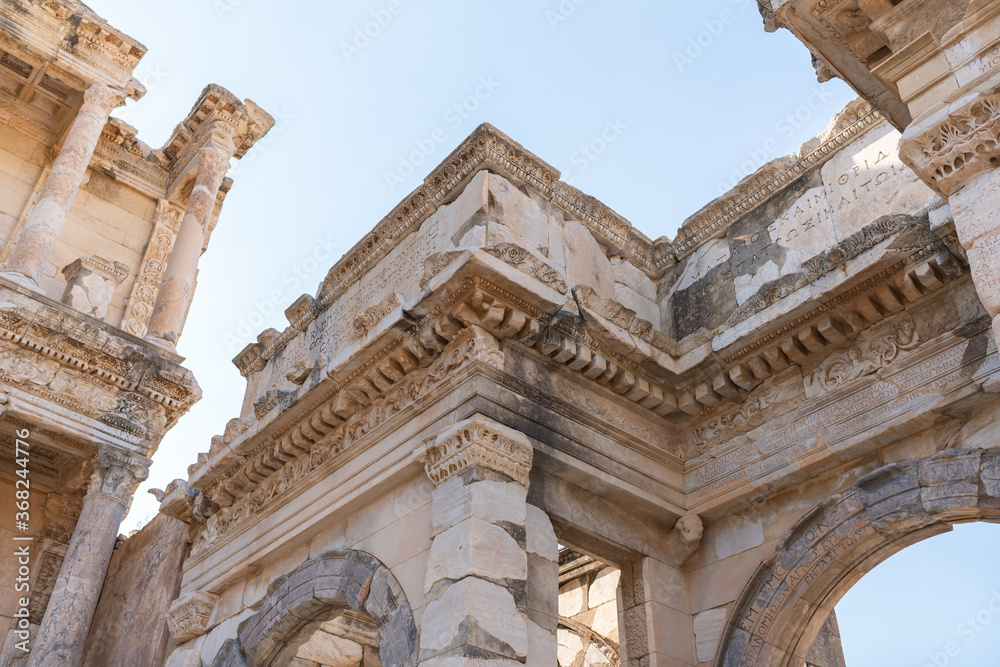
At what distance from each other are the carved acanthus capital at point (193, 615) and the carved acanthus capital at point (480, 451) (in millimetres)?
3433

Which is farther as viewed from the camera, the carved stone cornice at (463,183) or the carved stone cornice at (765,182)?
the carved stone cornice at (463,183)

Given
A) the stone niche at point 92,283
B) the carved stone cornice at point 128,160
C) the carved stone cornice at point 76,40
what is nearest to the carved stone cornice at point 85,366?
the stone niche at point 92,283

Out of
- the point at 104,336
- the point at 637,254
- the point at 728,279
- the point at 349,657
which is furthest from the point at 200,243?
the point at 728,279

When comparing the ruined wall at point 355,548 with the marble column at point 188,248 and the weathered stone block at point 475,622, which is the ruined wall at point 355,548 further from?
the marble column at point 188,248

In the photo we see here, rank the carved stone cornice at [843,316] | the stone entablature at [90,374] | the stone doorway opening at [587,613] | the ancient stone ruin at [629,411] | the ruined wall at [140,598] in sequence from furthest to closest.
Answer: the stone entablature at [90,374] → the ruined wall at [140,598] → the stone doorway opening at [587,613] → the carved stone cornice at [843,316] → the ancient stone ruin at [629,411]

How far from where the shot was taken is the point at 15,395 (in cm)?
1080

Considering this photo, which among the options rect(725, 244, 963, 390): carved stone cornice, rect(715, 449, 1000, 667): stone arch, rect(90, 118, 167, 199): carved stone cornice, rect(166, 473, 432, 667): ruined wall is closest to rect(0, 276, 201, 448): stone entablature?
rect(166, 473, 432, 667): ruined wall

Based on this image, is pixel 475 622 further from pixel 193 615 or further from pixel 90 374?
pixel 90 374

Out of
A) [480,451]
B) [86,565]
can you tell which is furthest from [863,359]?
[86,565]

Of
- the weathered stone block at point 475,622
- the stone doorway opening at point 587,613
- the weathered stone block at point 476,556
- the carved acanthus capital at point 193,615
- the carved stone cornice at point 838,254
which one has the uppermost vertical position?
the carved stone cornice at point 838,254

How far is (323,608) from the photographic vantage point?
6.37 m

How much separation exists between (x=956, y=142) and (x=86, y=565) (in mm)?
10322

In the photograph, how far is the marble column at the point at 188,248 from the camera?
42.3ft

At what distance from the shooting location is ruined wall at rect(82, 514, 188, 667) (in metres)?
8.64
